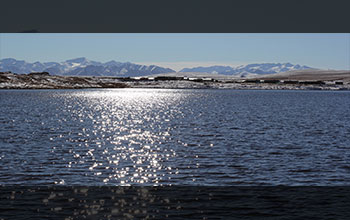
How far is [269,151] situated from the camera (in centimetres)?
4088

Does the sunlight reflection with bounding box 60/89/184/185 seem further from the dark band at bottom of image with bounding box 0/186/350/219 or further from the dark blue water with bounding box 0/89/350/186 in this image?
the dark band at bottom of image with bounding box 0/186/350/219

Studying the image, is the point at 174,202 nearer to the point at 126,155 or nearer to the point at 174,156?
the point at 174,156

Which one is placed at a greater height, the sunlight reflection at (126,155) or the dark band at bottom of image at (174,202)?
the dark band at bottom of image at (174,202)

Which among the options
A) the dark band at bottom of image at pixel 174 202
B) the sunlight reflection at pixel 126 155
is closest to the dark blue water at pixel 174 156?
the sunlight reflection at pixel 126 155

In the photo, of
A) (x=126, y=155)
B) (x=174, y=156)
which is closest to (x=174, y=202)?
(x=174, y=156)

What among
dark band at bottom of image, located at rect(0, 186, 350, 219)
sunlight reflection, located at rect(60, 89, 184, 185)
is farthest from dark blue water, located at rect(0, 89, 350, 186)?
dark band at bottom of image, located at rect(0, 186, 350, 219)

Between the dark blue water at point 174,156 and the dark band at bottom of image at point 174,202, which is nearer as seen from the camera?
the dark band at bottom of image at point 174,202

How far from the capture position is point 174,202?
23.2 m

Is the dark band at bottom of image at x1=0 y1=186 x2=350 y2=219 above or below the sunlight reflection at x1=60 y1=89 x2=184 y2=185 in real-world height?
above

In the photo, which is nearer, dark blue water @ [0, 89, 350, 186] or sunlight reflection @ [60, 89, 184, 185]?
dark blue water @ [0, 89, 350, 186]

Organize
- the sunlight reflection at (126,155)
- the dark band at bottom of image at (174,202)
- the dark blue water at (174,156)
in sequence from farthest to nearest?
the sunlight reflection at (126,155), the dark blue water at (174,156), the dark band at bottom of image at (174,202)

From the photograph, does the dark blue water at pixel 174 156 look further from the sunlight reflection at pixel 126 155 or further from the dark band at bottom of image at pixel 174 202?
the dark band at bottom of image at pixel 174 202

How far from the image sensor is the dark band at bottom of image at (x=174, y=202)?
68.1ft

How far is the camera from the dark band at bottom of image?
20766mm
